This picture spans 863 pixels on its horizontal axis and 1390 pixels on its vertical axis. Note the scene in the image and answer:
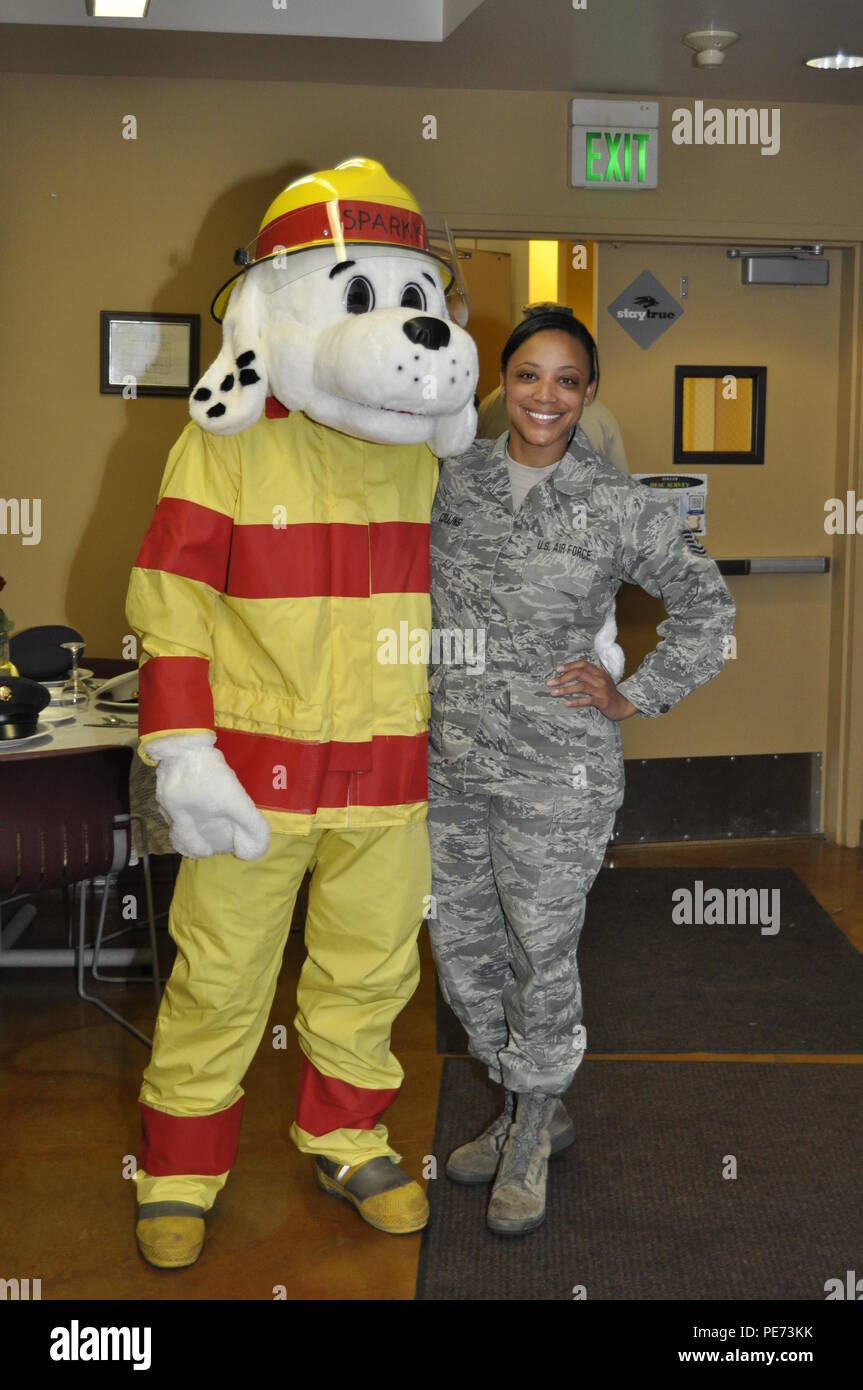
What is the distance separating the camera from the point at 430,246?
2.28 m

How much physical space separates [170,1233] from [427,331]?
1.53 metres

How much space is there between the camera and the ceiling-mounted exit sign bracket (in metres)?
4.58

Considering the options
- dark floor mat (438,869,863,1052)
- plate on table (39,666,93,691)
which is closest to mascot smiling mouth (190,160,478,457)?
plate on table (39,666,93,691)

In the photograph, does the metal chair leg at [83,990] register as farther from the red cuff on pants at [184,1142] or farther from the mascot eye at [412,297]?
the mascot eye at [412,297]

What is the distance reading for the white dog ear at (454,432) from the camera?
2285 millimetres

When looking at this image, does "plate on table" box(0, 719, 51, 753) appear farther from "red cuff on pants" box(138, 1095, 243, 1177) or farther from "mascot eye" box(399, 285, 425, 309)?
"mascot eye" box(399, 285, 425, 309)

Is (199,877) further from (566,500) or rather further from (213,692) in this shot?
(566,500)

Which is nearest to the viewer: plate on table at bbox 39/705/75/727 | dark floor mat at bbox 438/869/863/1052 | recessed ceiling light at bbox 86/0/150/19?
plate on table at bbox 39/705/75/727

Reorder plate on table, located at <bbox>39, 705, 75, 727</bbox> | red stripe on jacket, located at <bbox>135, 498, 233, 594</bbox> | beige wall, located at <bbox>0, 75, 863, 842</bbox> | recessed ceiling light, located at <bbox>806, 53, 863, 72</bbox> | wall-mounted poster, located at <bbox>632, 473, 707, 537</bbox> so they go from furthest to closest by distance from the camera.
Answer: wall-mounted poster, located at <bbox>632, 473, 707, 537</bbox> → beige wall, located at <bbox>0, 75, 863, 842</bbox> → recessed ceiling light, located at <bbox>806, 53, 863, 72</bbox> → plate on table, located at <bbox>39, 705, 75, 727</bbox> → red stripe on jacket, located at <bbox>135, 498, 233, 594</bbox>

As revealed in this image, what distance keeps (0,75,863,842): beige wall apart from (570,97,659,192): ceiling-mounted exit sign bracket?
54mm

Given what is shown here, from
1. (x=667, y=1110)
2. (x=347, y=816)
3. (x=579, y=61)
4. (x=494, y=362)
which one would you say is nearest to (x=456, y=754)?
(x=347, y=816)

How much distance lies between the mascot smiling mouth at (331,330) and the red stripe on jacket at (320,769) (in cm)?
49

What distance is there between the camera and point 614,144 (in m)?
4.62

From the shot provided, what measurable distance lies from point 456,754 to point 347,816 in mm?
224
